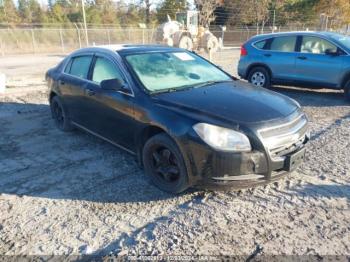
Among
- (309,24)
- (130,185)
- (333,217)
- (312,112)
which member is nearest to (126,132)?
(130,185)

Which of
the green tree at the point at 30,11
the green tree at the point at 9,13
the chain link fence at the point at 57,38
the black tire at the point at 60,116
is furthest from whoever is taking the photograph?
the green tree at the point at 30,11

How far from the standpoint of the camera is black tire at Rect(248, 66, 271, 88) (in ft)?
29.6

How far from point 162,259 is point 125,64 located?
2.45 m

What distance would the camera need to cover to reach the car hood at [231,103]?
3389 mm

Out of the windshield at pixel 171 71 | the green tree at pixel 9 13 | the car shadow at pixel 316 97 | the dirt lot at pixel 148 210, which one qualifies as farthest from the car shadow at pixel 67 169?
the green tree at pixel 9 13

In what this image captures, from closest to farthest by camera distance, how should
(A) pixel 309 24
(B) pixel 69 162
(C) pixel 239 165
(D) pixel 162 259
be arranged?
(D) pixel 162 259
(C) pixel 239 165
(B) pixel 69 162
(A) pixel 309 24

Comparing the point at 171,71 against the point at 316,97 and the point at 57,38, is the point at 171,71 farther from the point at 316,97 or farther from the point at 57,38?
the point at 57,38

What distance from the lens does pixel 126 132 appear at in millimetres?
4176

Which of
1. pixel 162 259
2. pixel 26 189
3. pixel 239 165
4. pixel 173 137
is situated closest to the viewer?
pixel 162 259

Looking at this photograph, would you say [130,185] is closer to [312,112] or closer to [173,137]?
[173,137]

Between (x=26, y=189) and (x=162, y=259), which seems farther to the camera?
(x=26, y=189)

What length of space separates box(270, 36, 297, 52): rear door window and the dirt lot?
4.22m

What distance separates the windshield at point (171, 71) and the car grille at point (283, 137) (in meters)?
1.28

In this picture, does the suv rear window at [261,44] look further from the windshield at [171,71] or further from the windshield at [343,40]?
the windshield at [171,71]
